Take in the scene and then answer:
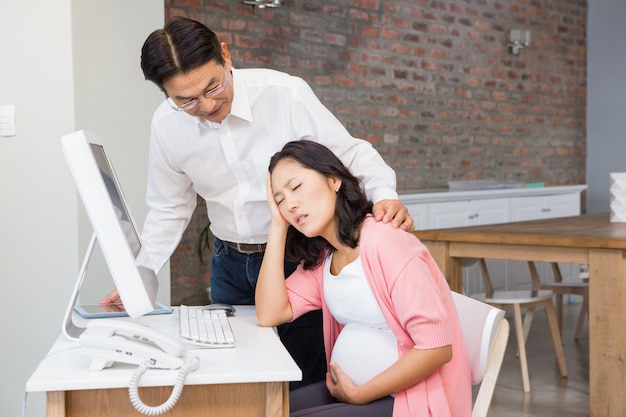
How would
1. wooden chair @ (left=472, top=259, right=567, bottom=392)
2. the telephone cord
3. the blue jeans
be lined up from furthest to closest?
wooden chair @ (left=472, top=259, right=567, bottom=392)
the blue jeans
the telephone cord

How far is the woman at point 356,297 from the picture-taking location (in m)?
1.66

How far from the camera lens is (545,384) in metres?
4.16

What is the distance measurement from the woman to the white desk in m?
0.23

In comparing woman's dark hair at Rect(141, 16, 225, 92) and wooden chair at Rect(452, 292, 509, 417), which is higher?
woman's dark hair at Rect(141, 16, 225, 92)

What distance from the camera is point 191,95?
184cm

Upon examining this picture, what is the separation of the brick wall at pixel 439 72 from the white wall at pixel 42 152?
1.24 m

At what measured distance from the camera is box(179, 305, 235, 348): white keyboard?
163 centimetres

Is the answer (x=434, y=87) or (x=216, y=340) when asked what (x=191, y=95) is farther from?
(x=434, y=87)

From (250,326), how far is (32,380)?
63 centimetres

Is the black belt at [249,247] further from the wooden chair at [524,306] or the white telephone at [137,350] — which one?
the wooden chair at [524,306]

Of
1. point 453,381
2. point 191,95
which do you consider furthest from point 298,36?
point 453,381

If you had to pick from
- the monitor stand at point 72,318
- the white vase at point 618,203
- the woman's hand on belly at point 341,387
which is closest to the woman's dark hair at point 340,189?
the woman's hand on belly at point 341,387

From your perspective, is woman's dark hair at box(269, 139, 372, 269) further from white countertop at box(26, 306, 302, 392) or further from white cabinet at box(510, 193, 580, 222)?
white cabinet at box(510, 193, 580, 222)

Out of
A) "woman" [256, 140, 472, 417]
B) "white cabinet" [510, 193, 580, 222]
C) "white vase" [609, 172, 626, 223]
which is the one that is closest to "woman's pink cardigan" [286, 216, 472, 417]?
"woman" [256, 140, 472, 417]
